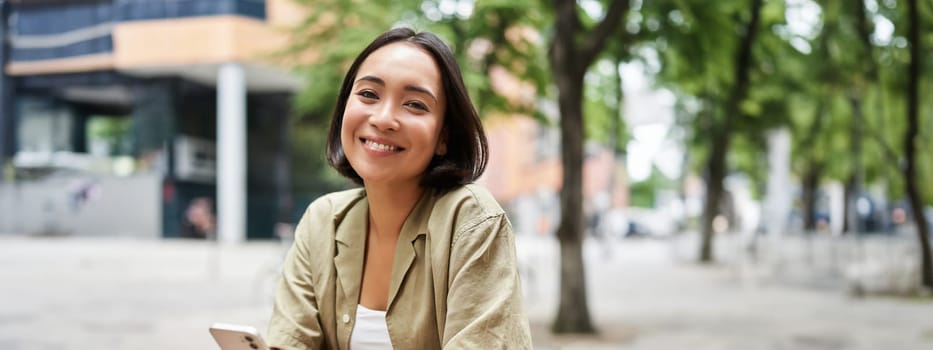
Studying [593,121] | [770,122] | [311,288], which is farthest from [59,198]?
[311,288]

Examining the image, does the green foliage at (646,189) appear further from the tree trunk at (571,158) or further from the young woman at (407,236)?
the young woman at (407,236)

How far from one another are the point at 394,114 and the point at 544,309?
10.2 metres

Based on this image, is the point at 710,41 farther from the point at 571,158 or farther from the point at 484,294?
the point at 484,294

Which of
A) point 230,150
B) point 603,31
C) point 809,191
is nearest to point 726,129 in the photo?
point 603,31

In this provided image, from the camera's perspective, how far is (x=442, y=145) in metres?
1.98

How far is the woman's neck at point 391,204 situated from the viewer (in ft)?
6.40

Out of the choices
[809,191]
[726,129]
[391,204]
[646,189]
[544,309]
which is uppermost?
[726,129]

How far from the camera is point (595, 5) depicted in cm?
948

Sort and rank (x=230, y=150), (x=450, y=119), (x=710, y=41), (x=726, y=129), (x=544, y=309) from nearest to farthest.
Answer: (x=450, y=119)
(x=710, y=41)
(x=544, y=309)
(x=726, y=129)
(x=230, y=150)

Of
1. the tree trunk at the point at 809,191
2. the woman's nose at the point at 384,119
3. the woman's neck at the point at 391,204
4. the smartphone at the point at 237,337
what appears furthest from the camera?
the tree trunk at the point at 809,191

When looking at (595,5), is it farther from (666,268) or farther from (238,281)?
(666,268)

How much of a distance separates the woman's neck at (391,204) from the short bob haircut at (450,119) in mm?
40

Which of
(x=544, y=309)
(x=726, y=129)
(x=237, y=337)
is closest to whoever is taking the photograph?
(x=237, y=337)

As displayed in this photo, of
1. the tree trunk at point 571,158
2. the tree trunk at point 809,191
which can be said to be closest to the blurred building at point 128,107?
the tree trunk at point 571,158
